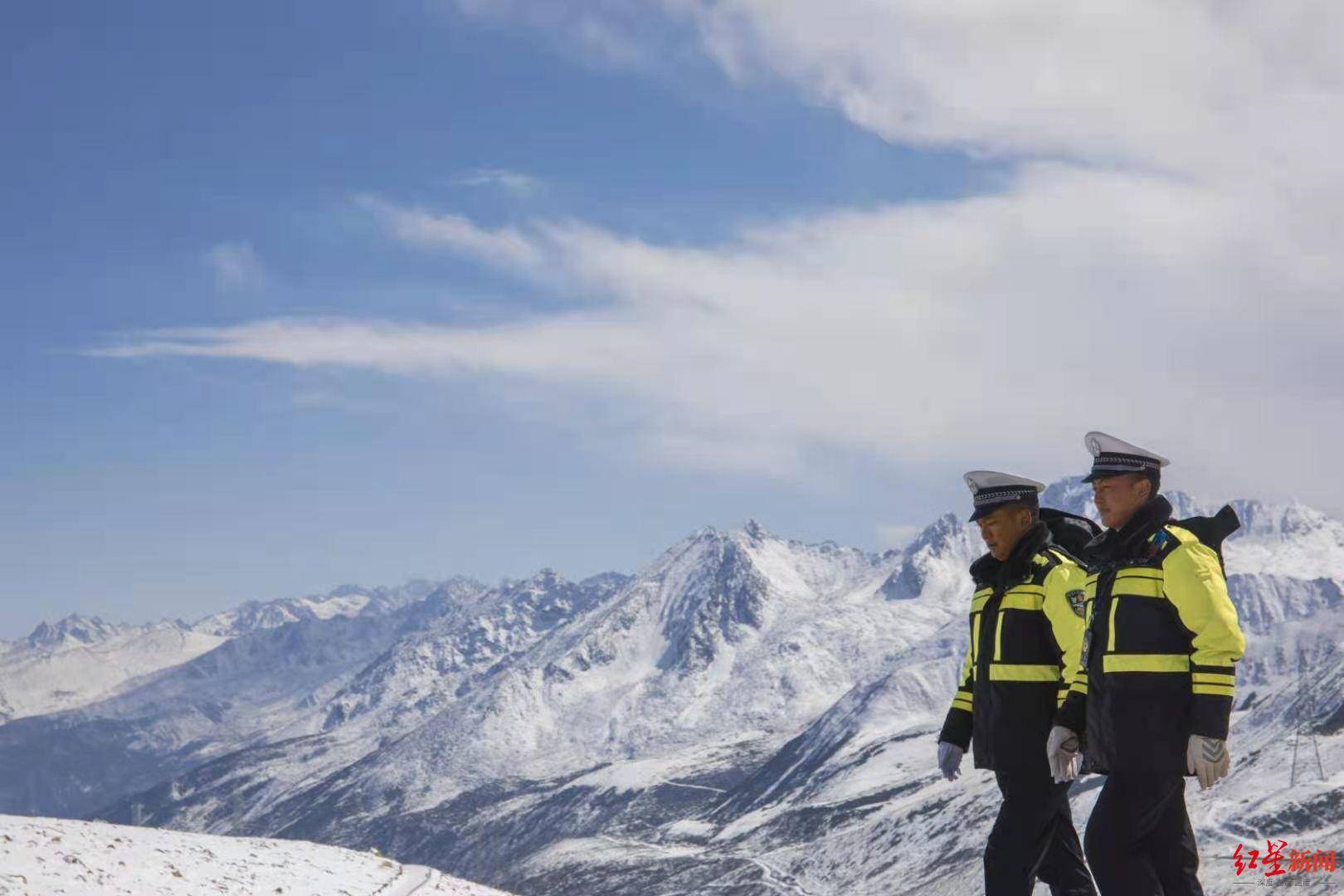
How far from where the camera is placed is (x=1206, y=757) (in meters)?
12.0

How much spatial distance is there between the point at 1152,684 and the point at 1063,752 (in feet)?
4.36

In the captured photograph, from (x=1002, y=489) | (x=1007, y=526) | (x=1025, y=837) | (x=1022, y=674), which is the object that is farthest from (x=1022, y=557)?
(x=1025, y=837)

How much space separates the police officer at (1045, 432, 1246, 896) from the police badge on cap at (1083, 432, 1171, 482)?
0.06 ft

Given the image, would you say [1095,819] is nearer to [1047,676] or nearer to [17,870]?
[1047,676]

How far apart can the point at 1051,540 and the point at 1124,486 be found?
87.1 inches

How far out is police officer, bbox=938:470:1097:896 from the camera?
14273 mm

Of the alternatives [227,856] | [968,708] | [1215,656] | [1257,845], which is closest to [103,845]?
A: [227,856]

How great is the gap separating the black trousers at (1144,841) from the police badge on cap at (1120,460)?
9.66ft

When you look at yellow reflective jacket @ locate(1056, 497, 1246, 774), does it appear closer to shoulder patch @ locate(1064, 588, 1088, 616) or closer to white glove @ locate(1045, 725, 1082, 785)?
white glove @ locate(1045, 725, 1082, 785)

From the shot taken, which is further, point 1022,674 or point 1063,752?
point 1022,674

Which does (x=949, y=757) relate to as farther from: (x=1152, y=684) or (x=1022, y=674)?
(x=1152, y=684)

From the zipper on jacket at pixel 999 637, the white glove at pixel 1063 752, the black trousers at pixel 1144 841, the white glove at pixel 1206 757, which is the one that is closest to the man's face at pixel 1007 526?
the zipper on jacket at pixel 999 637

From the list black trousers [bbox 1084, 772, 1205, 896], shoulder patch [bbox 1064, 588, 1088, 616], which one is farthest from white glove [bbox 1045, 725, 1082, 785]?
shoulder patch [bbox 1064, 588, 1088, 616]

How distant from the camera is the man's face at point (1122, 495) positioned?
13.3 m
